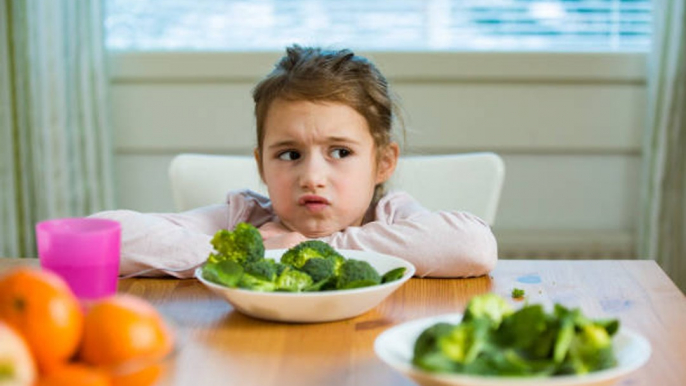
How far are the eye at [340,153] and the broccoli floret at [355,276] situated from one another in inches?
19.6

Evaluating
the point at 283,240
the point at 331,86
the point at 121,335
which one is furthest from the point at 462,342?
the point at 331,86

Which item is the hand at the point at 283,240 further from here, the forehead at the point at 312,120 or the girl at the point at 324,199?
the forehead at the point at 312,120

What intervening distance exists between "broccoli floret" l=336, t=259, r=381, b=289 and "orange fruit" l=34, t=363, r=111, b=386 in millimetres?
451

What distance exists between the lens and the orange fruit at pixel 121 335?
60cm

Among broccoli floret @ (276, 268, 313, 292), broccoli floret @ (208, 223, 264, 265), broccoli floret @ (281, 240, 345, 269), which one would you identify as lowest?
broccoli floret @ (276, 268, 313, 292)

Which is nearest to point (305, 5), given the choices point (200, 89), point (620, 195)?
point (200, 89)

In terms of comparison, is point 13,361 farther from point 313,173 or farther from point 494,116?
point 494,116

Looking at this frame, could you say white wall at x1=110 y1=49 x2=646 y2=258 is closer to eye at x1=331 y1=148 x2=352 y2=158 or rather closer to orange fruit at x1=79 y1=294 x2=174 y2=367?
eye at x1=331 y1=148 x2=352 y2=158

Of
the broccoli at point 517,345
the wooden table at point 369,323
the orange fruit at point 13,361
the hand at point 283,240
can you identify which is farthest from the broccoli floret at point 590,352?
the hand at point 283,240

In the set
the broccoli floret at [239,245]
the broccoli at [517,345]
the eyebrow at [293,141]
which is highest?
the eyebrow at [293,141]

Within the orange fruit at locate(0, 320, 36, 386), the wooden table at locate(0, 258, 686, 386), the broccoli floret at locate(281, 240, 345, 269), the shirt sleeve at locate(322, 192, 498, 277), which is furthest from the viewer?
the shirt sleeve at locate(322, 192, 498, 277)

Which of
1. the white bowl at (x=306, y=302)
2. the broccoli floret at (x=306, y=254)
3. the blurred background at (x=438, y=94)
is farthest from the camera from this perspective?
the blurred background at (x=438, y=94)

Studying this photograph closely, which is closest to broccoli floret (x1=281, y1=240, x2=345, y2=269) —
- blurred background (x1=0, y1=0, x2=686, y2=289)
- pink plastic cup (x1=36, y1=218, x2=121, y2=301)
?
pink plastic cup (x1=36, y1=218, x2=121, y2=301)

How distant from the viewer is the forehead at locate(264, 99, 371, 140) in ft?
4.76
